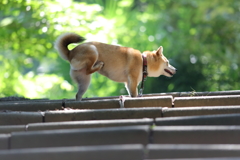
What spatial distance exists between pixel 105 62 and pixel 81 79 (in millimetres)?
540

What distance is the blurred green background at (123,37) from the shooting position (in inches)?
405

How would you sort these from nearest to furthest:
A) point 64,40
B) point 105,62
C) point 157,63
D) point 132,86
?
point 64,40, point 105,62, point 132,86, point 157,63

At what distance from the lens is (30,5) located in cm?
1009

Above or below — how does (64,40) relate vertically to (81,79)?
above

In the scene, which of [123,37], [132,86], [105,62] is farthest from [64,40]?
[123,37]

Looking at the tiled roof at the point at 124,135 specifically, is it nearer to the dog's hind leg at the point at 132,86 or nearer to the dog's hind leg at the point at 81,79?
the dog's hind leg at the point at 81,79

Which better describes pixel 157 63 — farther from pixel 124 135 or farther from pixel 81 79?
pixel 124 135

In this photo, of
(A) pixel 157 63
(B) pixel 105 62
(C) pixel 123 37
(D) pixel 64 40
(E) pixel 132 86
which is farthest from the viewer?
(C) pixel 123 37

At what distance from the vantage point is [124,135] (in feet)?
11.3

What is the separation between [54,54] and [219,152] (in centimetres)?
856

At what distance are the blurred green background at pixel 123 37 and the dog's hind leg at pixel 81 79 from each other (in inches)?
159

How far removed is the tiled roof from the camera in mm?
3086

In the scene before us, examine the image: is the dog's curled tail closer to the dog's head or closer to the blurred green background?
the dog's head

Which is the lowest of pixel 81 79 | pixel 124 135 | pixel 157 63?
pixel 124 135
